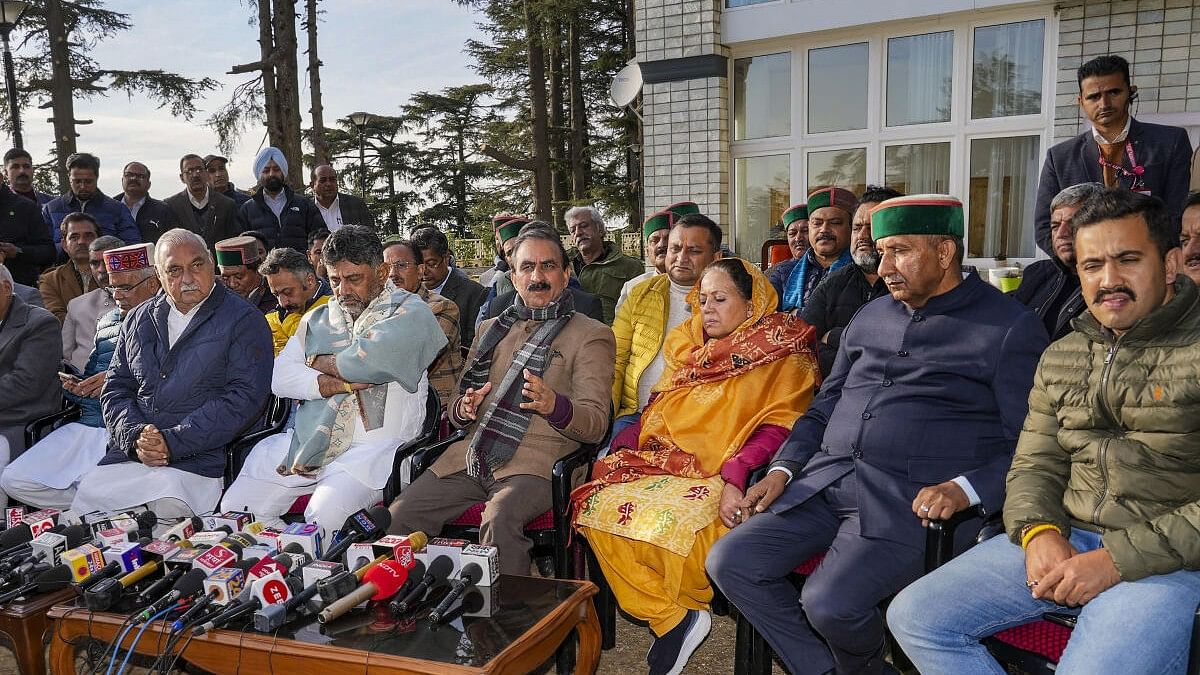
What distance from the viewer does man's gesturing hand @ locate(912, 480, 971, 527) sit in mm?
2455

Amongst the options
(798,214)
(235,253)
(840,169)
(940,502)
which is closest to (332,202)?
(235,253)

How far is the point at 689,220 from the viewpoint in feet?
13.3

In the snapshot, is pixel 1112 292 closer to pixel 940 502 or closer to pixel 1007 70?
pixel 940 502

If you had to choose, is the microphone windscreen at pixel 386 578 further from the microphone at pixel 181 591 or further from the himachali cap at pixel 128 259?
the himachali cap at pixel 128 259

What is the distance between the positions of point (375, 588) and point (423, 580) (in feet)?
0.47

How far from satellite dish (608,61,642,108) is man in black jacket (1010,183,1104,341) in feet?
17.7

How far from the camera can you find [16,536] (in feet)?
10.2

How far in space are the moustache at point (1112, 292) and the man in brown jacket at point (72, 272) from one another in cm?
600

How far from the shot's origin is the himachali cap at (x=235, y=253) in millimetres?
5078

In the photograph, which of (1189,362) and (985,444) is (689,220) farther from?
(1189,362)

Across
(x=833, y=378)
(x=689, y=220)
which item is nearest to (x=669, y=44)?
(x=689, y=220)

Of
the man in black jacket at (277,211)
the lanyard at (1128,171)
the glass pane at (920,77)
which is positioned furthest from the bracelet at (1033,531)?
the man in black jacket at (277,211)

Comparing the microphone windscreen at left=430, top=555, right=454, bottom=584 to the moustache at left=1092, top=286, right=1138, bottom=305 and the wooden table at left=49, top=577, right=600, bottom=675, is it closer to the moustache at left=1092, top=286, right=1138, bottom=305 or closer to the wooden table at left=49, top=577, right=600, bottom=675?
the wooden table at left=49, top=577, right=600, bottom=675

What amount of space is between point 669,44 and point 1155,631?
708 centimetres
